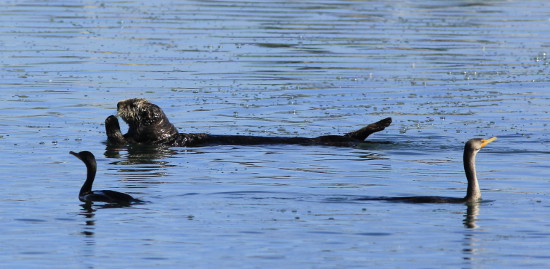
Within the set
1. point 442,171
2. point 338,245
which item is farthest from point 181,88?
point 338,245

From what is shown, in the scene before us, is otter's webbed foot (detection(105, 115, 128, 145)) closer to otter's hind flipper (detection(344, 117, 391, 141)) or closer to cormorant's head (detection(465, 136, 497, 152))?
otter's hind flipper (detection(344, 117, 391, 141))

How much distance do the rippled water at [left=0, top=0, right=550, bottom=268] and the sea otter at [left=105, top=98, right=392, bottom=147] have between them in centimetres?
19

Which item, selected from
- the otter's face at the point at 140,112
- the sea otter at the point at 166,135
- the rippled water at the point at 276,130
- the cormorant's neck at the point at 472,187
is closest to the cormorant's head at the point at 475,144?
the cormorant's neck at the point at 472,187

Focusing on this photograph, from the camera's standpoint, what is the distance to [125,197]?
1173cm

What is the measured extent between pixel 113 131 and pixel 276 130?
93.5 inches

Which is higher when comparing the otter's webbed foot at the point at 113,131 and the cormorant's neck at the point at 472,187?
the otter's webbed foot at the point at 113,131

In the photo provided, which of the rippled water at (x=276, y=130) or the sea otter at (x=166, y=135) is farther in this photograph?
the sea otter at (x=166, y=135)

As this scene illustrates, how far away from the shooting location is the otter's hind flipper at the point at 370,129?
15492 millimetres

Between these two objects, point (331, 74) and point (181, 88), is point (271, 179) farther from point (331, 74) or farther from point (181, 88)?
point (331, 74)

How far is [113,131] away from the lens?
1596 cm

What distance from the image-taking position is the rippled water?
10.5m

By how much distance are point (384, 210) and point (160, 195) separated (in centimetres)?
220

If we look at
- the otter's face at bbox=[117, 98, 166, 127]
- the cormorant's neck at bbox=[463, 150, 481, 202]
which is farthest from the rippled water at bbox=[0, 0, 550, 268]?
the otter's face at bbox=[117, 98, 166, 127]

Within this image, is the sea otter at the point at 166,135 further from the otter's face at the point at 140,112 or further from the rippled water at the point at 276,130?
the rippled water at the point at 276,130
